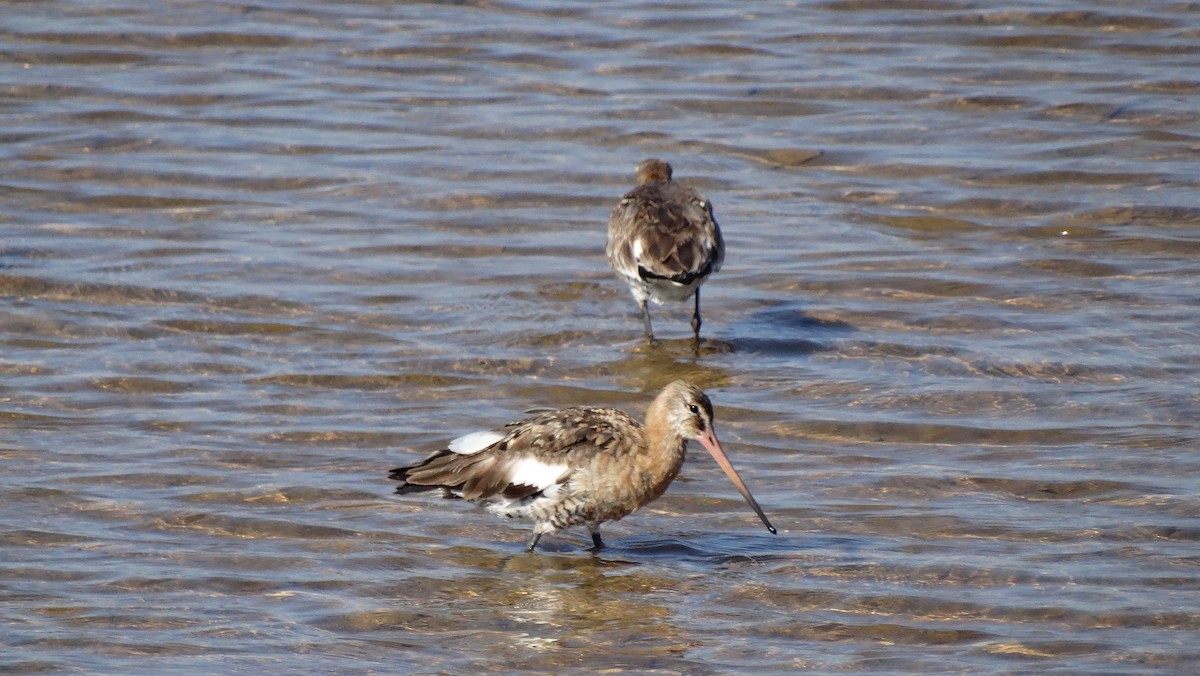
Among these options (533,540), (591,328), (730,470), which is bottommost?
(533,540)

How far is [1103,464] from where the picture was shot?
791cm

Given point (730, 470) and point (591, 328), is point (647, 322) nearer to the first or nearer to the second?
point (591, 328)

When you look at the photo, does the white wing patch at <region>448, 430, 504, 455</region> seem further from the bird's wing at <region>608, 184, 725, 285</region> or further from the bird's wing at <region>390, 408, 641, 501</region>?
the bird's wing at <region>608, 184, 725, 285</region>

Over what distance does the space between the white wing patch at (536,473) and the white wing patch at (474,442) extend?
0.70ft

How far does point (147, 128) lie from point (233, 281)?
11.5 feet

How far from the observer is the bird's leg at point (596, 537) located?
7324mm

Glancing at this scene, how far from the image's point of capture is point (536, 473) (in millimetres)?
7230

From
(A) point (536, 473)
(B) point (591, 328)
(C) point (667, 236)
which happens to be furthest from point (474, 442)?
(C) point (667, 236)

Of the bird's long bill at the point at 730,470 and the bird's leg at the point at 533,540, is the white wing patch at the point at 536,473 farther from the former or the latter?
the bird's long bill at the point at 730,470

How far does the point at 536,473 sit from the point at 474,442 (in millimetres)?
359

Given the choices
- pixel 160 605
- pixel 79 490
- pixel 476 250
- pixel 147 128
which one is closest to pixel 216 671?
pixel 160 605

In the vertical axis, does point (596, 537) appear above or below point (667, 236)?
below

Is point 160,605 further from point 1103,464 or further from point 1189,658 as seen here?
point 1103,464

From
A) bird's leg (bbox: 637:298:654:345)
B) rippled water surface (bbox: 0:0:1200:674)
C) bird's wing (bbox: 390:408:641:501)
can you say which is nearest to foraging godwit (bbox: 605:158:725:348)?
bird's leg (bbox: 637:298:654:345)
